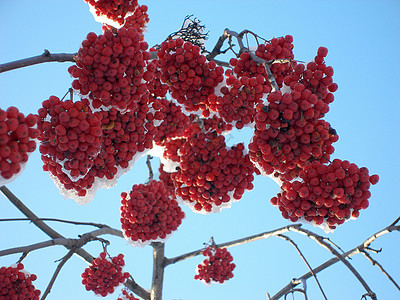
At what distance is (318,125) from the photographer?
5.78ft

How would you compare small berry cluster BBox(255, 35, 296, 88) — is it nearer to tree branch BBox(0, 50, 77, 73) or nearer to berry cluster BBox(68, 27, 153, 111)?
berry cluster BBox(68, 27, 153, 111)

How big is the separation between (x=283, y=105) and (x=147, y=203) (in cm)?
179

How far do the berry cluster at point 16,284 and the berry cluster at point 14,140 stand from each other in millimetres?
1692

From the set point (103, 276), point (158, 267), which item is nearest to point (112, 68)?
point (103, 276)

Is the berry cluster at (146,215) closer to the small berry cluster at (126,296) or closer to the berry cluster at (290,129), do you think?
the small berry cluster at (126,296)

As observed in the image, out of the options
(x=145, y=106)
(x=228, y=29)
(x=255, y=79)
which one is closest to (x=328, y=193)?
(x=255, y=79)

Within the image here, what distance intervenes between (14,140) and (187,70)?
118 centimetres

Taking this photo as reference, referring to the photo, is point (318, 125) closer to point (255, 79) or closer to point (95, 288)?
point (255, 79)

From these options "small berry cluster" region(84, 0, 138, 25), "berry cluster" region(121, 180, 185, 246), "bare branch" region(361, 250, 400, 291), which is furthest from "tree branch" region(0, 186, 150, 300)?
"bare branch" region(361, 250, 400, 291)

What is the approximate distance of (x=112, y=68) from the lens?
5.95ft

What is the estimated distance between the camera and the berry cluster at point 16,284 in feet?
8.77

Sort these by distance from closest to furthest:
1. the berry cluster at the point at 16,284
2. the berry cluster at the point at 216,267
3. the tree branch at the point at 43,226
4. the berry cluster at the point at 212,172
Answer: the berry cluster at the point at 212,172, the berry cluster at the point at 16,284, the tree branch at the point at 43,226, the berry cluster at the point at 216,267

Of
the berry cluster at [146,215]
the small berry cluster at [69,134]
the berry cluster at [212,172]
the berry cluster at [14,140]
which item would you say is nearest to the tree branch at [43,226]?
the berry cluster at [146,215]

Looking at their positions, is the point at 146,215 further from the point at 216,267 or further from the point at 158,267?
the point at 216,267
